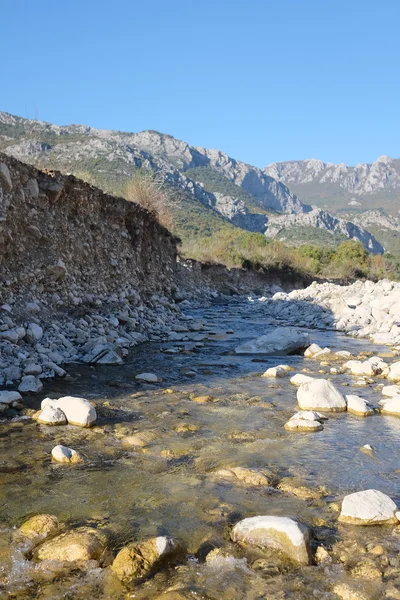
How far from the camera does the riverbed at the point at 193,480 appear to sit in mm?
1995

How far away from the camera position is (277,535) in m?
2.25

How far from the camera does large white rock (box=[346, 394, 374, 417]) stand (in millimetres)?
4543

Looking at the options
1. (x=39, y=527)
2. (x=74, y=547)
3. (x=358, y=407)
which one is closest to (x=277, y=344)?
(x=358, y=407)

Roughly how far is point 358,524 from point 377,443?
1.44 metres

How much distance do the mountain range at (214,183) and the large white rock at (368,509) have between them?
804cm

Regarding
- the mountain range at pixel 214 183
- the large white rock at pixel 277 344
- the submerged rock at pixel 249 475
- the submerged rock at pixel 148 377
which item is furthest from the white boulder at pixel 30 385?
the mountain range at pixel 214 183

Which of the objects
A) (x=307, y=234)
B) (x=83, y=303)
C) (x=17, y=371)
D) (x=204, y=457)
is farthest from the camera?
(x=307, y=234)

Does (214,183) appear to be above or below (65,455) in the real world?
above

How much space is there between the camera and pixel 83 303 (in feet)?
27.4

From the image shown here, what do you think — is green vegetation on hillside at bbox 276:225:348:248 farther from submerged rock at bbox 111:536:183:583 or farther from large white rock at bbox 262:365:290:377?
submerged rock at bbox 111:536:183:583

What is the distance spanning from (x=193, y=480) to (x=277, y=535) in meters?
0.88

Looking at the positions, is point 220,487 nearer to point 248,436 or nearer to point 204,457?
point 204,457

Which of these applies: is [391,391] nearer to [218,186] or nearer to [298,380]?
[298,380]

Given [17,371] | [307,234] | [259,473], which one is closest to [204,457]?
[259,473]
